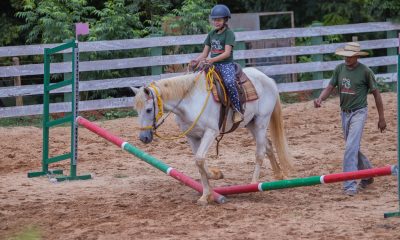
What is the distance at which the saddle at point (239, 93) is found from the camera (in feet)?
29.1

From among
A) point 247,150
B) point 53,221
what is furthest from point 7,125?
point 53,221

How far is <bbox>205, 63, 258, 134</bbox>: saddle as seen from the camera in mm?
8867

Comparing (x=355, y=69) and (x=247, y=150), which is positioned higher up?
(x=355, y=69)

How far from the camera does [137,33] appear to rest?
16312mm

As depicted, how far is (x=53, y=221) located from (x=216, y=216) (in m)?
1.61

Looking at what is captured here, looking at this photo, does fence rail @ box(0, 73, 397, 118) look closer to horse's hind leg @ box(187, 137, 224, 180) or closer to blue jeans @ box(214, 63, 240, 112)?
horse's hind leg @ box(187, 137, 224, 180)

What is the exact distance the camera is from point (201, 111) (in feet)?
28.4

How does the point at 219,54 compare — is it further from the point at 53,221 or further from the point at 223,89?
the point at 53,221

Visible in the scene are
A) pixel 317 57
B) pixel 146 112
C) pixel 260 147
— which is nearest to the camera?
pixel 146 112

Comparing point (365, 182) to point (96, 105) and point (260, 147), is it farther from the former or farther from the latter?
point (96, 105)

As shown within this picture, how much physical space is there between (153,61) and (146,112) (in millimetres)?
7212

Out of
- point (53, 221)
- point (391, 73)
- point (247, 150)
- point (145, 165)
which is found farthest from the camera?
point (391, 73)

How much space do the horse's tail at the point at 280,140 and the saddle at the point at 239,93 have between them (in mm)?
657

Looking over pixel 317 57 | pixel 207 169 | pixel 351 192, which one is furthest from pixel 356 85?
pixel 317 57
